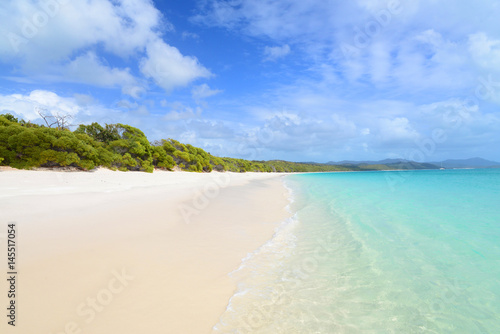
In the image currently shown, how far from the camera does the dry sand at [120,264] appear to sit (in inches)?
123

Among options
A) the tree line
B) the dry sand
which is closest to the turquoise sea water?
the dry sand

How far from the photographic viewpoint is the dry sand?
3.13m

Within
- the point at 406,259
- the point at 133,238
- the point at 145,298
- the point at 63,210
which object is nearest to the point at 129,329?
the point at 145,298

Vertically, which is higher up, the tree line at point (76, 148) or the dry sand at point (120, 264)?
the tree line at point (76, 148)

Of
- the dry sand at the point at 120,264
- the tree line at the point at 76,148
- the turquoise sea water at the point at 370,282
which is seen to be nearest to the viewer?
the dry sand at the point at 120,264

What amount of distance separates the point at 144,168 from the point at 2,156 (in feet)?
49.0

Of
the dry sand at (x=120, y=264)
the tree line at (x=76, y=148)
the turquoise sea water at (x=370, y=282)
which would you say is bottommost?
the turquoise sea water at (x=370, y=282)

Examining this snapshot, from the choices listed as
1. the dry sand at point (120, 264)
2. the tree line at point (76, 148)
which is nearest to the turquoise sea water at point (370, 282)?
the dry sand at point (120, 264)

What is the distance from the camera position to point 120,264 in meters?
4.73

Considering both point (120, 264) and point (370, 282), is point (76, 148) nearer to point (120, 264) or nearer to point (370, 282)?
point (120, 264)

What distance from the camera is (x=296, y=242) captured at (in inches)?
277

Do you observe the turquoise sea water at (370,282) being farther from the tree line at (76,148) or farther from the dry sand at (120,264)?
the tree line at (76,148)

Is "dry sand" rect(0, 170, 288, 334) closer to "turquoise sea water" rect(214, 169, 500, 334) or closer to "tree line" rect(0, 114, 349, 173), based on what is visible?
"turquoise sea water" rect(214, 169, 500, 334)

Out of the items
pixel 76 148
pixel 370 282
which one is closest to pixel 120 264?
pixel 370 282
